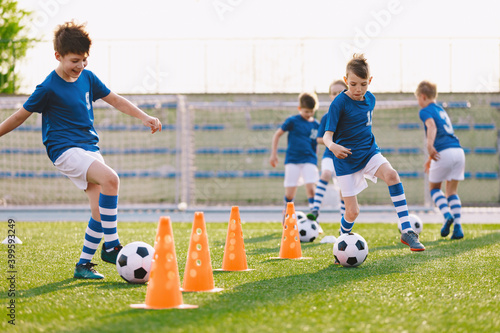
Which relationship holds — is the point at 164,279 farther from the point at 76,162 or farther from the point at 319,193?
the point at 319,193

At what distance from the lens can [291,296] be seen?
3.35 metres

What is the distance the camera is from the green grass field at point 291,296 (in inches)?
105

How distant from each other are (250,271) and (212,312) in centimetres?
152

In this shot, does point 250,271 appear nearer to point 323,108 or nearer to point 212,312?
point 212,312

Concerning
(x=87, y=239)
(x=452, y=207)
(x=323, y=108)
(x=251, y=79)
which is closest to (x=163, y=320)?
(x=87, y=239)

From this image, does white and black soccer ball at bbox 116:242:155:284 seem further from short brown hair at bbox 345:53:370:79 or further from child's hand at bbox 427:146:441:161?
child's hand at bbox 427:146:441:161

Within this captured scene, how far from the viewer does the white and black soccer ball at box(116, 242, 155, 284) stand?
3.78 meters

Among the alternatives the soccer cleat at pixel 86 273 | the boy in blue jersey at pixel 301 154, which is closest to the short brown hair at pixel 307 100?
the boy in blue jersey at pixel 301 154

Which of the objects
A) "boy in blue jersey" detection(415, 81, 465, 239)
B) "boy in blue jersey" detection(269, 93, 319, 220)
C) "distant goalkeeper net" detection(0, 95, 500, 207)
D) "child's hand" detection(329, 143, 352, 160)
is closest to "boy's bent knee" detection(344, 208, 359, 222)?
"child's hand" detection(329, 143, 352, 160)

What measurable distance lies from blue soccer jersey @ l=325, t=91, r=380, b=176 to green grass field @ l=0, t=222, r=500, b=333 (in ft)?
2.85

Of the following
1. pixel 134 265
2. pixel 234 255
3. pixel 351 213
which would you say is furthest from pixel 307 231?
pixel 134 265

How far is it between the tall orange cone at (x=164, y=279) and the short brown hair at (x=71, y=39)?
1.53 meters

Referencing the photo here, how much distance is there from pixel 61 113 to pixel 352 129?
2495 mm

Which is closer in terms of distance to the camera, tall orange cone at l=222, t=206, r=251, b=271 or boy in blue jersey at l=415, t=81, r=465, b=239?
tall orange cone at l=222, t=206, r=251, b=271
